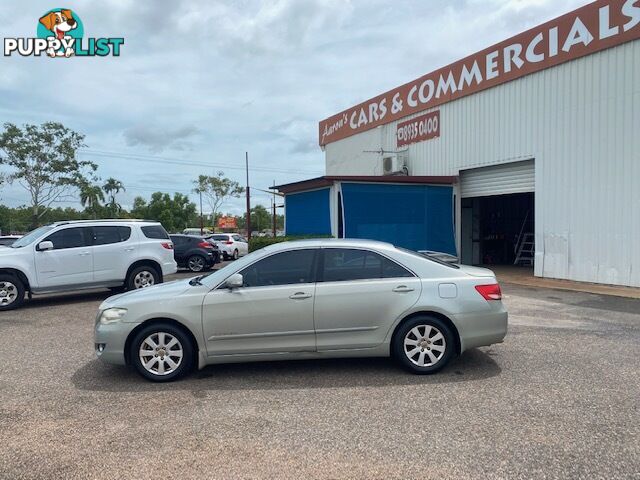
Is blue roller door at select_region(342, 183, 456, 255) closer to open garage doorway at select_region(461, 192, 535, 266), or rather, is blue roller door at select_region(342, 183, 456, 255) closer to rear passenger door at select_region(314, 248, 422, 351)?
open garage doorway at select_region(461, 192, 535, 266)

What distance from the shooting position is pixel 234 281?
520 centimetres

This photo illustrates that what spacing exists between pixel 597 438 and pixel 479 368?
6.00 ft

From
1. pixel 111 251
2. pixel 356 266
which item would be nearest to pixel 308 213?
pixel 111 251

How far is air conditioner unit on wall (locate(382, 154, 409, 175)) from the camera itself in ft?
67.2

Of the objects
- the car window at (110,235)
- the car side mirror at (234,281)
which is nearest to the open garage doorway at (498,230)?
the car window at (110,235)

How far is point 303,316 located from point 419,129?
1593 cm

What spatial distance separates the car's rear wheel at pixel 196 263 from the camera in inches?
723

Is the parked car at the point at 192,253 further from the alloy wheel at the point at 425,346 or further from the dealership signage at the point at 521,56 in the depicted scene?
the alloy wheel at the point at 425,346

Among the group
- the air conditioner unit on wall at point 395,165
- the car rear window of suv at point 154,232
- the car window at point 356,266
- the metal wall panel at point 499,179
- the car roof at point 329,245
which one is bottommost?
the car window at point 356,266

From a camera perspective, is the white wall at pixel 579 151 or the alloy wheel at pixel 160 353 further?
the white wall at pixel 579 151

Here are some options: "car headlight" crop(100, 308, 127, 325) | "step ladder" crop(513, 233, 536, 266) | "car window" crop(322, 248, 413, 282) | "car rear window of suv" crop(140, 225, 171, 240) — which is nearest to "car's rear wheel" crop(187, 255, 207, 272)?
"car rear window of suv" crop(140, 225, 171, 240)

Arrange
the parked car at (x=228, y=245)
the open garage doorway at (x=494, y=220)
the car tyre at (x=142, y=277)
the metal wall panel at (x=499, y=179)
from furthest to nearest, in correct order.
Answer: the parked car at (x=228, y=245), the open garage doorway at (x=494, y=220), the metal wall panel at (x=499, y=179), the car tyre at (x=142, y=277)

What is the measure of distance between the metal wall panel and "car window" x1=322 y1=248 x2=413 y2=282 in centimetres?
1125

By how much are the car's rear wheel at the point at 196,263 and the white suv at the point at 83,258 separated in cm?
622
